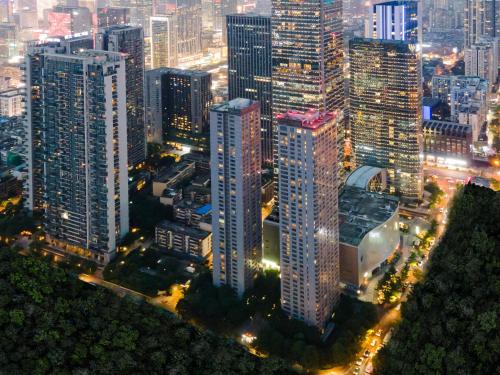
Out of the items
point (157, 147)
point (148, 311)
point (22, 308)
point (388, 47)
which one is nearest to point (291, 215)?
point (148, 311)

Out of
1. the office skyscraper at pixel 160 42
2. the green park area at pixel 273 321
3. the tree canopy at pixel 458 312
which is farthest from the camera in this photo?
the office skyscraper at pixel 160 42

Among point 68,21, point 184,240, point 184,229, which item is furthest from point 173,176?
point 68,21

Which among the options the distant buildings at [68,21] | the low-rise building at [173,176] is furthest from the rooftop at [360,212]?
the distant buildings at [68,21]

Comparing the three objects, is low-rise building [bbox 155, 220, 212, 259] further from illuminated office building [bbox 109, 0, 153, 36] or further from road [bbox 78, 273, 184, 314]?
illuminated office building [bbox 109, 0, 153, 36]

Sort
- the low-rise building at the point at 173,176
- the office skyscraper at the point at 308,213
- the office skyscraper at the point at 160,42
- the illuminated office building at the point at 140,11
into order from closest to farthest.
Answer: the office skyscraper at the point at 308,213 < the low-rise building at the point at 173,176 < the office skyscraper at the point at 160,42 < the illuminated office building at the point at 140,11

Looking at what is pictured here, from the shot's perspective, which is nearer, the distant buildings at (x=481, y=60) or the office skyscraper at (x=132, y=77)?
the office skyscraper at (x=132, y=77)

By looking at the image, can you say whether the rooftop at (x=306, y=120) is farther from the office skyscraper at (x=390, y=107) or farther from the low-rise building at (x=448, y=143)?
the low-rise building at (x=448, y=143)

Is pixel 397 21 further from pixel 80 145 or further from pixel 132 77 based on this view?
pixel 80 145

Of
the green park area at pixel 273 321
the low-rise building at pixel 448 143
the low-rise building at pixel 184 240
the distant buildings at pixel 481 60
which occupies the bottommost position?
the green park area at pixel 273 321

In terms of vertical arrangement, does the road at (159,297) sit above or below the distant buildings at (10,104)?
below
